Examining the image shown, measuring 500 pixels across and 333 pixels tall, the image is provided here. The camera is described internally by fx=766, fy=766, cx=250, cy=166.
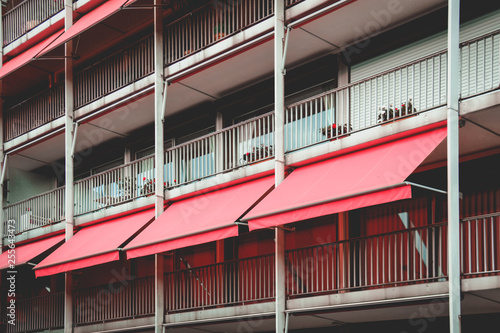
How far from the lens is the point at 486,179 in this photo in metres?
16.0

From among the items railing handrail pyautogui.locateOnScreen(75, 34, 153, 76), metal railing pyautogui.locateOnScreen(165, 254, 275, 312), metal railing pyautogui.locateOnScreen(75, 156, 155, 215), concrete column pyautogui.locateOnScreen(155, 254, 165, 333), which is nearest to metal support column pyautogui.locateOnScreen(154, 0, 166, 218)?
railing handrail pyautogui.locateOnScreen(75, 34, 153, 76)

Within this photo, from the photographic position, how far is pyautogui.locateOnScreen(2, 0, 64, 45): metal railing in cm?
2795

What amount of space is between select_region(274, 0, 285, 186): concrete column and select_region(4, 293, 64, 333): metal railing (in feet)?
32.3

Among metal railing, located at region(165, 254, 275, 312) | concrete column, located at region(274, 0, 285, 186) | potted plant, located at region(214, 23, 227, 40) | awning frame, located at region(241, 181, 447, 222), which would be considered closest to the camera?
awning frame, located at region(241, 181, 447, 222)

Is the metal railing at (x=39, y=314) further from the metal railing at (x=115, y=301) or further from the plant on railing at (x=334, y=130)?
the plant on railing at (x=334, y=130)

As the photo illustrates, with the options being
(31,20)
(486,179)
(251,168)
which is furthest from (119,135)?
(486,179)

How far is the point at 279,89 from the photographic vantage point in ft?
61.2

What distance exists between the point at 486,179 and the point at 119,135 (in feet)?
45.8

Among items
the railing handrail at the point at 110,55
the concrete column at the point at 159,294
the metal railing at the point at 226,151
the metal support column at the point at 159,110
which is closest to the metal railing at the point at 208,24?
the metal support column at the point at 159,110

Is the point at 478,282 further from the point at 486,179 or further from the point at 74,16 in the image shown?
the point at 74,16

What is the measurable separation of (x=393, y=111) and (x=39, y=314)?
48.2ft

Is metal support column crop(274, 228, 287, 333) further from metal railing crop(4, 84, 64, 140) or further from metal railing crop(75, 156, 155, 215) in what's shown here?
metal railing crop(4, 84, 64, 140)

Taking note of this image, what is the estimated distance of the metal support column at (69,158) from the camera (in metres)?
23.6

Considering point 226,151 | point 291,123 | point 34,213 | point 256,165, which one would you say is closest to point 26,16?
point 34,213
